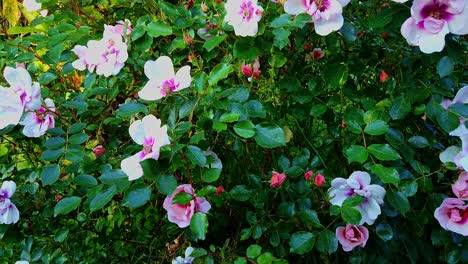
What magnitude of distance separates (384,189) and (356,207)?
2.7 inches

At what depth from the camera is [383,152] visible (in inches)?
40.6

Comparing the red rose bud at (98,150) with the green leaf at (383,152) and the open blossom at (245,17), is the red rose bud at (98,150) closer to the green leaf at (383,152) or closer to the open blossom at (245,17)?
the open blossom at (245,17)

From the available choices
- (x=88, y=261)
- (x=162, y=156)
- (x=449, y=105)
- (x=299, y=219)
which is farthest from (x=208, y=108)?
(x=88, y=261)

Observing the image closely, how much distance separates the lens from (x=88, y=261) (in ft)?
4.58

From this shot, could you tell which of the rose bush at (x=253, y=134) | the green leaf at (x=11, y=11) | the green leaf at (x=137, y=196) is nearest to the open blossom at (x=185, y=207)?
the rose bush at (x=253, y=134)

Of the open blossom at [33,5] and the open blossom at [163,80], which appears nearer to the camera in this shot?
the open blossom at [163,80]

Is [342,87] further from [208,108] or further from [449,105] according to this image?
[208,108]

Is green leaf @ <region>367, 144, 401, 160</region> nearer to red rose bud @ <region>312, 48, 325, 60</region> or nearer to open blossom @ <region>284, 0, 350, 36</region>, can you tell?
open blossom @ <region>284, 0, 350, 36</region>

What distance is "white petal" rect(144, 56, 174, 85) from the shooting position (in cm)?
110

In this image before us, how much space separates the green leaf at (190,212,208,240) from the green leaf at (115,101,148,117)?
22cm

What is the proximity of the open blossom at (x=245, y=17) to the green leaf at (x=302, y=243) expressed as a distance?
16.4 inches

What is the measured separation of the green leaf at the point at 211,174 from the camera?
1028 mm

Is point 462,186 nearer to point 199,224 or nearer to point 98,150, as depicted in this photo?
point 199,224

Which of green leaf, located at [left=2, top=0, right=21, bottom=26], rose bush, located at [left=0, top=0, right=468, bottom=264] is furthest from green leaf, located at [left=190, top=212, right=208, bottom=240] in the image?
green leaf, located at [left=2, top=0, right=21, bottom=26]
